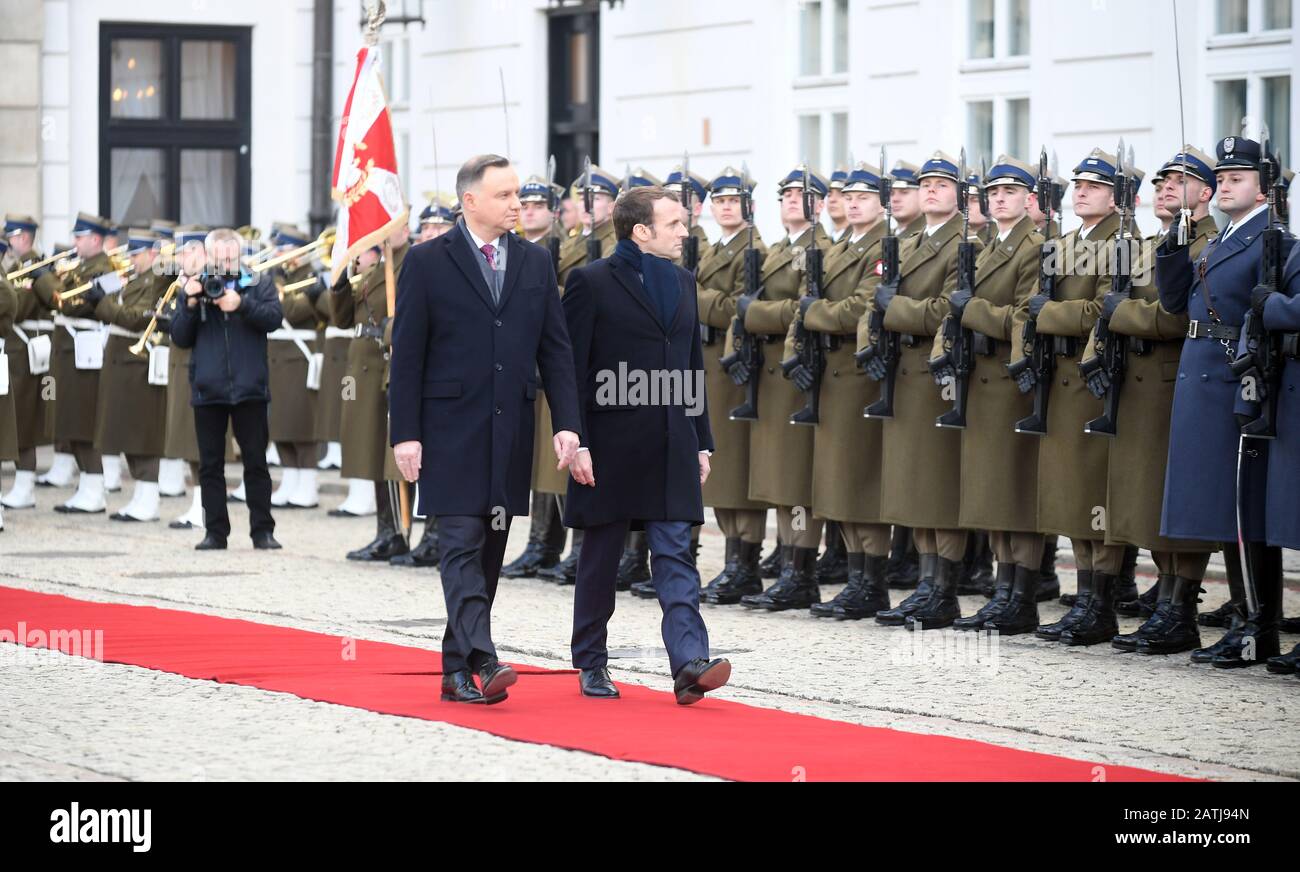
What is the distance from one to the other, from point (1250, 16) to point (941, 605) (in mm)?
6572

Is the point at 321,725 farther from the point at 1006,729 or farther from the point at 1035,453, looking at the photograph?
the point at 1035,453

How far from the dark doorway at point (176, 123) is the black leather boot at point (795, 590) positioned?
16020mm

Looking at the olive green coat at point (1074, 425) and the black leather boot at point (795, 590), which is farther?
the black leather boot at point (795, 590)

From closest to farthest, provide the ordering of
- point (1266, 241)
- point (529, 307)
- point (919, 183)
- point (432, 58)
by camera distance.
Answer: point (529, 307)
point (1266, 241)
point (919, 183)
point (432, 58)

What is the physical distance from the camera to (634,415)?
8.37 meters

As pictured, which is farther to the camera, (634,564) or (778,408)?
(634,564)

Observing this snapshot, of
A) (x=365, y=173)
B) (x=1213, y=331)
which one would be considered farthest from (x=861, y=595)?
(x=365, y=173)

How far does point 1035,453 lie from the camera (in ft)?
34.5

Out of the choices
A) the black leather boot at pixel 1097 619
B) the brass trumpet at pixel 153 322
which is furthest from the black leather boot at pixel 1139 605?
the brass trumpet at pixel 153 322

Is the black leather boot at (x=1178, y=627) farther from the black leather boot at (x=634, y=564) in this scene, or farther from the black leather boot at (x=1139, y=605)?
the black leather boot at (x=634, y=564)

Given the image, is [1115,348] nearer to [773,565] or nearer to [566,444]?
[566,444]

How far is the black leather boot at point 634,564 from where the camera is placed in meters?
12.3
